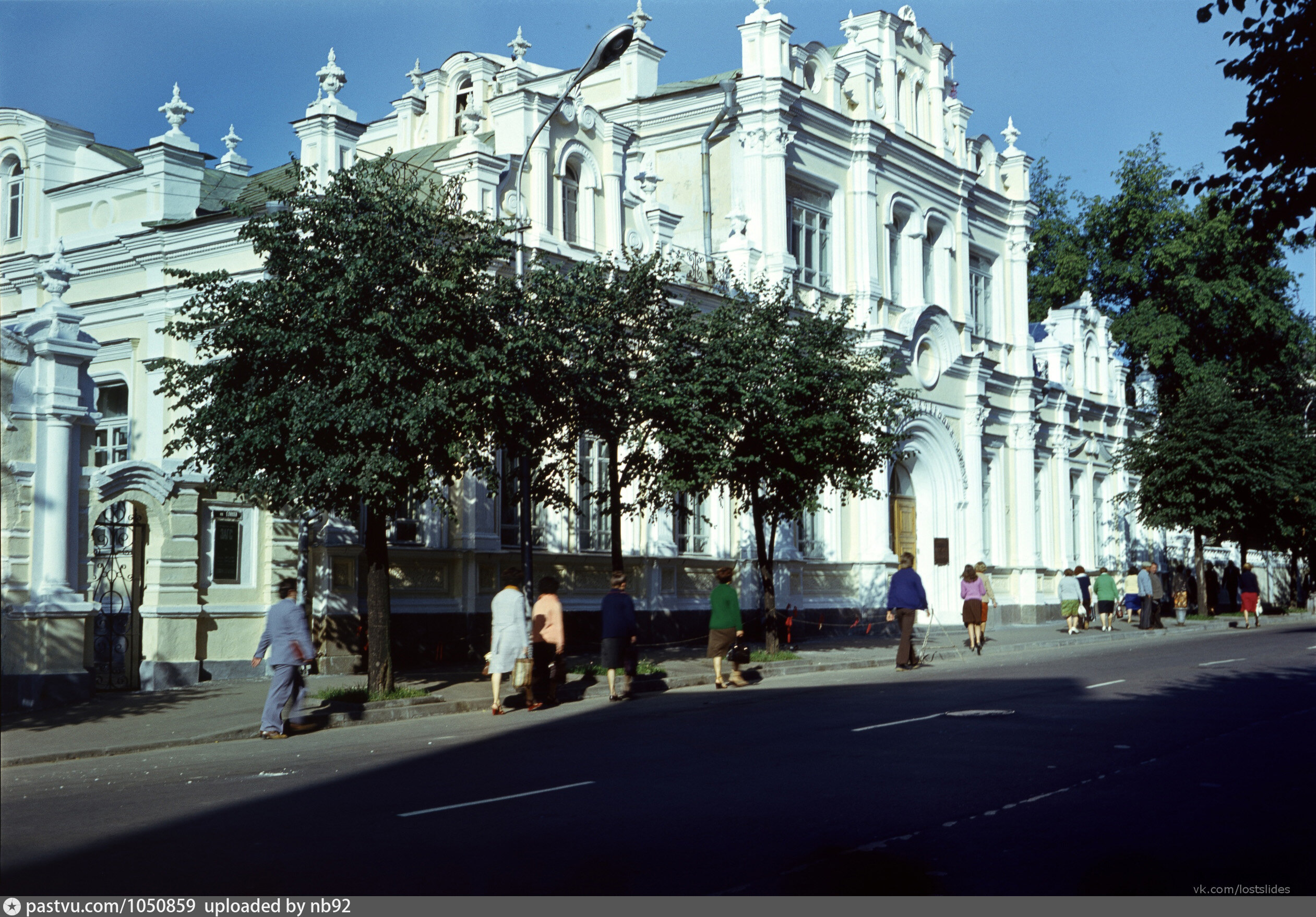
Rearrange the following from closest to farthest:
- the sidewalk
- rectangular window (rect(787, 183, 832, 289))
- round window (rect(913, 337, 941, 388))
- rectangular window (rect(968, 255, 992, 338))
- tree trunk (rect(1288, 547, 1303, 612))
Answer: the sidewalk → rectangular window (rect(787, 183, 832, 289)) → round window (rect(913, 337, 941, 388)) → rectangular window (rect(968, 255, 992, 338)) → tree trunk (rect(1288, 547, 1303, 612))

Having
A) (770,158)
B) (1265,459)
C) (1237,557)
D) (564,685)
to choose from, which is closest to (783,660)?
(564,685)

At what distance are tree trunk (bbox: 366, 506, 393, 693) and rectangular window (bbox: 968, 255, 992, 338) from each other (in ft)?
A: 88.0

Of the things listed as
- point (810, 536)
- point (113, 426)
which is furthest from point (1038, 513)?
point (113, 426)

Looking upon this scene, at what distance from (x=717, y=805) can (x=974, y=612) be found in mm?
18247

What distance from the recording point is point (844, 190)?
34219 mm

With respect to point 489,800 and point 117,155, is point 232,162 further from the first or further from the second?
point 489,800

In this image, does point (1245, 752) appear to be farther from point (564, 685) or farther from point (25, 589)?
point (25, 589)

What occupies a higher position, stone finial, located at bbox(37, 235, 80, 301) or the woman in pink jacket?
stone finial, located at bbox(37, 235, 80, 301)

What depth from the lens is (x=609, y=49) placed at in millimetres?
18750

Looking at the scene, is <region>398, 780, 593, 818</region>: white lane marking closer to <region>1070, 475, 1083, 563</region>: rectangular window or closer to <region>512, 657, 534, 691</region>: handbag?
<region>512, 657, 534, 691</region>: handbag

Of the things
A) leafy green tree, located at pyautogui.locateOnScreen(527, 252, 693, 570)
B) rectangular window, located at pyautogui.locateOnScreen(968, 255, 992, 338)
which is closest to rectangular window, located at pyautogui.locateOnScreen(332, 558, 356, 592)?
leafy green tree, located at pyautogui.locateOnScreen(527, 252, 693, 570)

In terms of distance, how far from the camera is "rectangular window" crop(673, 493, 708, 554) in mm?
28438

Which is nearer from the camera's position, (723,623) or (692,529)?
(723,623)

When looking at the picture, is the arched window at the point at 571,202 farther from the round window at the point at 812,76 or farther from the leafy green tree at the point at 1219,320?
the leafy green tree at the point at 1219,320
